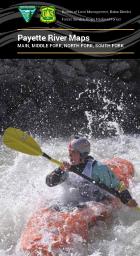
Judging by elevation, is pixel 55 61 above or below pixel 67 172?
above

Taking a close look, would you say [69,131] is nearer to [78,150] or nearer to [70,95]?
[70,95]

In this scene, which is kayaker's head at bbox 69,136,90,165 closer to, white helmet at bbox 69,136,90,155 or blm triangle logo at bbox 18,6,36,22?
white helmet at bbox 69,136,90,155

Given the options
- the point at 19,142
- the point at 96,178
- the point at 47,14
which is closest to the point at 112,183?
the point at 96,178

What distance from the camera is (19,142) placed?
5598 mm

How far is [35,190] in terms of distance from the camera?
19.2 feet

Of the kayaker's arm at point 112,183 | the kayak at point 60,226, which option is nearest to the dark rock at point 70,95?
the kayaker's arm at point 112,183

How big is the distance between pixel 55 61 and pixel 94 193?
6.48 metres

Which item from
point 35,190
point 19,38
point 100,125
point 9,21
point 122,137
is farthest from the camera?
point 100,125

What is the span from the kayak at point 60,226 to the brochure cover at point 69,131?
0.01 metres

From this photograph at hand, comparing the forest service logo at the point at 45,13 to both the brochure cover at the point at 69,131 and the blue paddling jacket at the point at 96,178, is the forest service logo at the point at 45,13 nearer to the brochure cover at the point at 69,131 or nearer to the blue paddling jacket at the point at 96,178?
the brochure cover at the point at 69,131

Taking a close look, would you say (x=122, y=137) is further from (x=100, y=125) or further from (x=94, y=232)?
(x=94, y=232)

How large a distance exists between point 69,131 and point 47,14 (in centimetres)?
324

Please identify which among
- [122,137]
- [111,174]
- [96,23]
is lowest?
[122,137]

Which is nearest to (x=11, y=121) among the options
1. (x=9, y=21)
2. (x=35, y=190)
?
(x=9, y=21)
